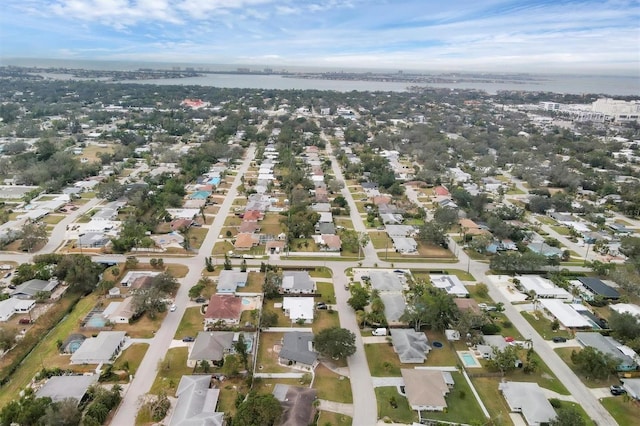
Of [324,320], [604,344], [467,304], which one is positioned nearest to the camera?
[604,344]

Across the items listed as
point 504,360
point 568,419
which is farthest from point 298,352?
point 568,419

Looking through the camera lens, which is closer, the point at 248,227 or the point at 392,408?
the point at 392,408

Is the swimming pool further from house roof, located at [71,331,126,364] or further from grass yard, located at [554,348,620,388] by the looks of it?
house roof, located at [71,331,126,364]

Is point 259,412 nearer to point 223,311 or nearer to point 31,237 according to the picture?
point 223,311

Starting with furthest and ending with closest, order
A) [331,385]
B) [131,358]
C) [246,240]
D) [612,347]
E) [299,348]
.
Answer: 1. [246,240]
2. [612,347]
3. [299,348]
4. [131,358]
5. [331,385]

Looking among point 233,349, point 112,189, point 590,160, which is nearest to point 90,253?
point 112,189

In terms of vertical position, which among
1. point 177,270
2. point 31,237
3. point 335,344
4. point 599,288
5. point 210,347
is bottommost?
point 177,270

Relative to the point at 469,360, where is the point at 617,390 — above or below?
above
